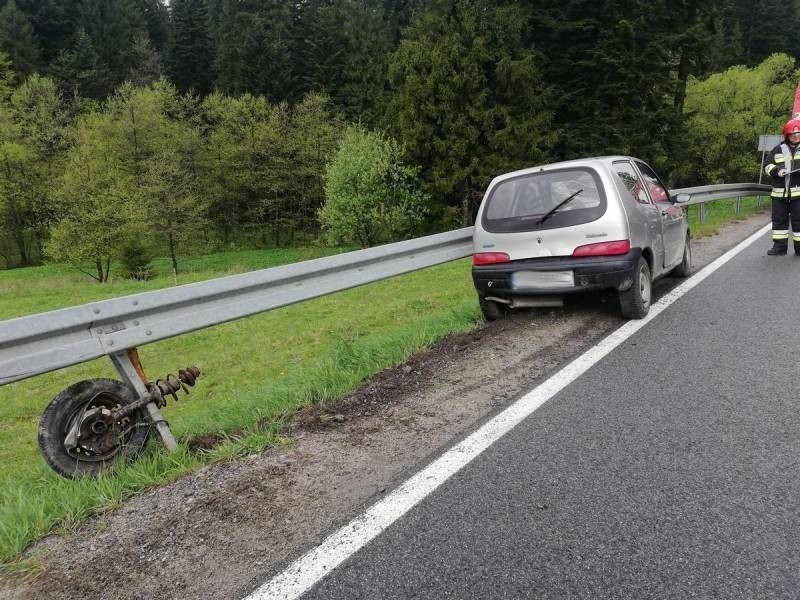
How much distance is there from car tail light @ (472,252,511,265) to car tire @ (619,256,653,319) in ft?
3.82

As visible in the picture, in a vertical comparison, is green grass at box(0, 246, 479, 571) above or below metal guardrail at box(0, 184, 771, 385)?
below

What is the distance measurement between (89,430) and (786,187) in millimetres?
9875

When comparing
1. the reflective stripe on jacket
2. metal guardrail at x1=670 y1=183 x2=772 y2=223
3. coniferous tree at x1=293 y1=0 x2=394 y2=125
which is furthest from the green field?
coniferous tree at x1=293 y1=0 x2=394 y2=125

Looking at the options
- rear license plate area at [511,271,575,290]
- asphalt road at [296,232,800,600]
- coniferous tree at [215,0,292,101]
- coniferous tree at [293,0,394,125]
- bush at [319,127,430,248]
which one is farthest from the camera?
coniferous tree at [215,0,292,101]

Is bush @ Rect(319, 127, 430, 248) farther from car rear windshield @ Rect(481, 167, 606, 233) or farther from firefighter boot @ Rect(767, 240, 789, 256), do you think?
car rear windshield @ Rect(481, 167, 606, 233)

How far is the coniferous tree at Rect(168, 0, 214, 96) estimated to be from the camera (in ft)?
177

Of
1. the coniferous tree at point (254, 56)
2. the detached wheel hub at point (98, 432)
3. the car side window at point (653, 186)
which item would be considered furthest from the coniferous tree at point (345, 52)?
the detached wheel hub at point (98, 432)

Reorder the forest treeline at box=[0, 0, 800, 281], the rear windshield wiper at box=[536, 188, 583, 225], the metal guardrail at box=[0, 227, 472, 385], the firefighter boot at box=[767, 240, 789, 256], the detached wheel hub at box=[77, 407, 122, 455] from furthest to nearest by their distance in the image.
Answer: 1. the forest treeline at box=[0, 0, 800, 281]
2. the firefighter boot at box=[767, 240, 789, 256]
3. the rear windshield wiper at box=[536, 188, 583, 225]
4. the detached wheel hub at box=[77, 407, 122, 455]
5. the metal guardrail at box=[0, 227, 472, 385]

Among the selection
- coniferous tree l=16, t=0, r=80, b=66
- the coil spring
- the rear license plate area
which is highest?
coniferous tree l=16, t=0, r=80, b=66

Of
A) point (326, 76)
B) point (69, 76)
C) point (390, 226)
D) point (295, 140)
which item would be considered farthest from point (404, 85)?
point (69, 76)

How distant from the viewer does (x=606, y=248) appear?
523 centimetres

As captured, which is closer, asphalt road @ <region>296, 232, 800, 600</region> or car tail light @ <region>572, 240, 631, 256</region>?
asphalt road @ <region>296, 232, 800, 600</region>

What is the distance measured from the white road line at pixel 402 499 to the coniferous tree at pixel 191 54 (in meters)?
56.6

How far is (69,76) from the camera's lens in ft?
160
